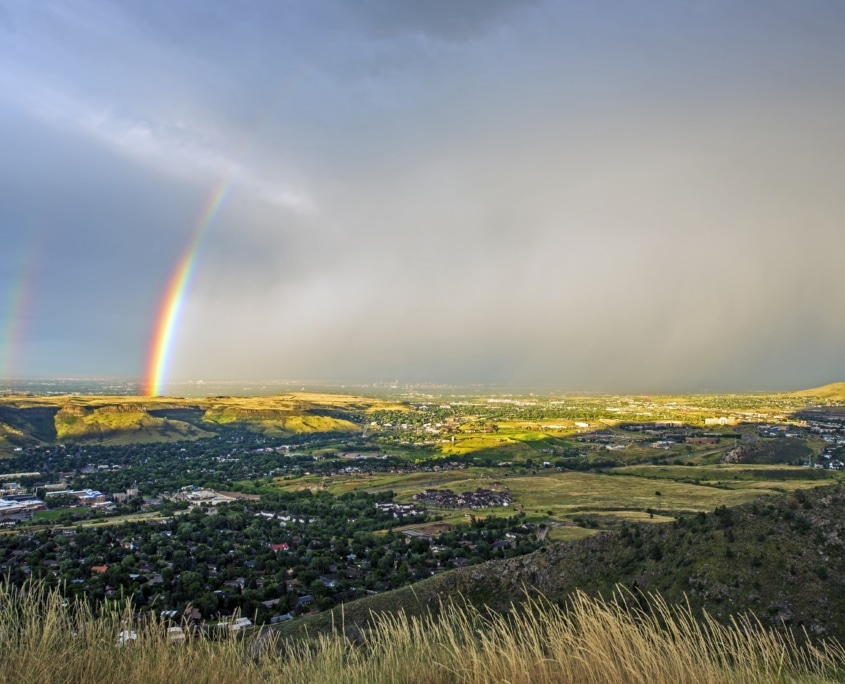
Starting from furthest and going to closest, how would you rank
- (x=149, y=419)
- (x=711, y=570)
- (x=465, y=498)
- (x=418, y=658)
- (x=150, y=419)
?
(x=150, y=419) < (x=149, y=419) < (x=465, y=498) < (x=711, y=570) < (x=418, y=658)

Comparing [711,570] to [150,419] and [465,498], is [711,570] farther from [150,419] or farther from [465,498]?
[150,419]

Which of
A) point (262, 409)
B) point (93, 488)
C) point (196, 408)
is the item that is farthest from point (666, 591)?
point (196, 408)

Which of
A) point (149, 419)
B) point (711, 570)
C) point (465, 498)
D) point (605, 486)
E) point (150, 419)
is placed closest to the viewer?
point (711, 570)

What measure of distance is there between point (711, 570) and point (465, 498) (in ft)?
136

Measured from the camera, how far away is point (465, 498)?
187 feet

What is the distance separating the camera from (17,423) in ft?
363

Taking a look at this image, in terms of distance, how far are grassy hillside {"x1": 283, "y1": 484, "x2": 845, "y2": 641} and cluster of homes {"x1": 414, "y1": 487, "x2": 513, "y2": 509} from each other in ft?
107

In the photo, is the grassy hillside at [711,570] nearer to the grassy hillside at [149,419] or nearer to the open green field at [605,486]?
the open green field at [605,486]

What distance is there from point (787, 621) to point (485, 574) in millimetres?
10927

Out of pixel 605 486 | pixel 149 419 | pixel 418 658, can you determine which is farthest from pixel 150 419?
pixel 418 658

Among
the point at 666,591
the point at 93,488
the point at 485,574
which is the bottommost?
the point at 93,488

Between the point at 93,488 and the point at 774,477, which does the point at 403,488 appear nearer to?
the point at 93,488

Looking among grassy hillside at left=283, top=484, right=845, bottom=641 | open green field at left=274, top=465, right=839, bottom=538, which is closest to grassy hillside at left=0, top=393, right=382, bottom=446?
open green field at left=274, top=465, right=839, bottom=538

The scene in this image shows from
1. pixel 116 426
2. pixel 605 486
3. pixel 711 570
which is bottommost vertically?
pixel 605 486
